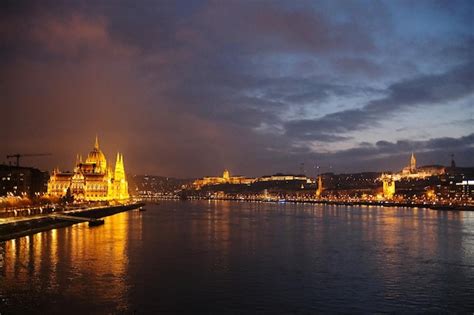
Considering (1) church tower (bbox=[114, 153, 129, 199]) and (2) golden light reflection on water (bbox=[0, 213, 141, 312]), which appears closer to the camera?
(2) golden light reflection on water (bbox=[0, 213, 141, 312])

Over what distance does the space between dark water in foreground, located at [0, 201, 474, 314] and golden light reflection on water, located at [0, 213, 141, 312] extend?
0.04 metres

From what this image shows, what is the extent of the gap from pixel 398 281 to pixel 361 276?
147 cm

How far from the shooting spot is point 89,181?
104m

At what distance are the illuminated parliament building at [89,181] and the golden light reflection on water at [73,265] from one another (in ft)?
209

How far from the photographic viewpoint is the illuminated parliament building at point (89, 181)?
331 feet

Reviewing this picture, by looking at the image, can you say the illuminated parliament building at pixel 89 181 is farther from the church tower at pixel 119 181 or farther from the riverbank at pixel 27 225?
the riverbank at pixel 27 225

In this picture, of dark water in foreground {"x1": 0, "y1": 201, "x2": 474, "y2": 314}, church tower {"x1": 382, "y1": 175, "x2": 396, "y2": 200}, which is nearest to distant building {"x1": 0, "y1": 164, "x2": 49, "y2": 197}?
dark water in foreground {"x1": 0, "y1": 201, "x2": 474, "y2": 314}

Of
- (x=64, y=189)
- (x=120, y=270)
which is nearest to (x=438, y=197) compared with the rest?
(x=64, y=189)

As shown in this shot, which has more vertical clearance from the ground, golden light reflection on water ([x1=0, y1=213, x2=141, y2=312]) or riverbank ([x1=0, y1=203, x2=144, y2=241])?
riverbank ([x1=0, y1=203, x2=144, y2=241])

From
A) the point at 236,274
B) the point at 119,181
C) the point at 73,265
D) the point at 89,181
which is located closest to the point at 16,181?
the point at 89,181

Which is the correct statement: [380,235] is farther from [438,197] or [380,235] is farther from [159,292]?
[438,197]

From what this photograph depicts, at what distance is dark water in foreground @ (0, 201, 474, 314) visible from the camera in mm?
16578

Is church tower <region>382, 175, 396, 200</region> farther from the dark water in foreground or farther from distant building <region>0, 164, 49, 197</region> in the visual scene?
the dark water in foreground

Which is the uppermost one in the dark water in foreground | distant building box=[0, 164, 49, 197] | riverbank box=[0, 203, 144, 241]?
distant building box=[0, 164, 49, 197]
